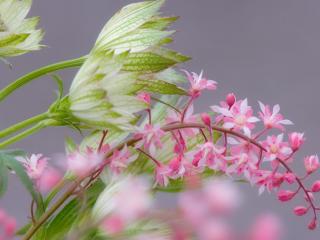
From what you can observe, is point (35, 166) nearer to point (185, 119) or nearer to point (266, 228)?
point (185, 119)

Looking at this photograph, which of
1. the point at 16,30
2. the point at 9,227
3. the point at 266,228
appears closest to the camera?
the point at 266,228

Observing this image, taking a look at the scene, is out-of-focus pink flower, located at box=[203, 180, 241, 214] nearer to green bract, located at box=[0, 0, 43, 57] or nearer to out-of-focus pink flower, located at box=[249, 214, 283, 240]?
out-of-focus pink flower, located at box=[249, 214, 283, 240]

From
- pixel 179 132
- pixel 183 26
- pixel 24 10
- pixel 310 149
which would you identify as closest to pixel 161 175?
pixel 179 132

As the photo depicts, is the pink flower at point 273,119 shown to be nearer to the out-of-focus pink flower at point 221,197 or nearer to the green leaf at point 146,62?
the green leaf at point 146,62

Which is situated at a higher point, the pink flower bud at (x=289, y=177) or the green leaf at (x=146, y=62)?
the green leaf at (x=146, y=62)

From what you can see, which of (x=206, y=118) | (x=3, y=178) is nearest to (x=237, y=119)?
(x=206, y=118)

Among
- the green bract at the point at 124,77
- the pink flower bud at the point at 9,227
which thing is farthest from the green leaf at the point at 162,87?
the pink flower bud at the point at 9,227

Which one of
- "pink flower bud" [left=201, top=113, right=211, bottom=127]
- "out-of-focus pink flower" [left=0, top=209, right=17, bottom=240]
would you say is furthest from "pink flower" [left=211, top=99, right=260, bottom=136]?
"out-of-focus pink flower" [left=0, top=209, right=17, bottom=240]
